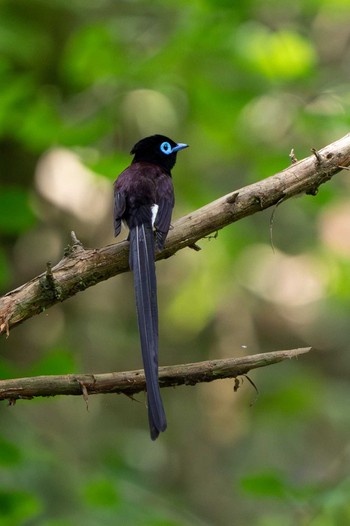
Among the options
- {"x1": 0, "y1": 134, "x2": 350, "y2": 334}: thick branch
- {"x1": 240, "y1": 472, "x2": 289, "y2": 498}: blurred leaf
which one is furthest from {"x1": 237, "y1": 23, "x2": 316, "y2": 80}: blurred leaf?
{"x1": 240, "y1": 472, "x2": 289, "y2": 498}: blurred leaf

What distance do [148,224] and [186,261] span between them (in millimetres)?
3546

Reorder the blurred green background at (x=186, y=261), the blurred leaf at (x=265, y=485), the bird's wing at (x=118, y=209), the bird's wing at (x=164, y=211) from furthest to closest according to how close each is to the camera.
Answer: the blurred green background at (x=186, y=261) → the bird's wing at (x=118, y=209) → the blurred leaf at (x=265, y=485) → the bird's wing at (x=164, y=211)

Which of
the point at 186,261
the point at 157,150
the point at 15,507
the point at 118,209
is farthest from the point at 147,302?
the point at 186,261

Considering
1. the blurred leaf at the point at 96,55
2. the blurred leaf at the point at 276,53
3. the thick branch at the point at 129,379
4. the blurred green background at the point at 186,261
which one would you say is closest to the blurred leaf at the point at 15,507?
the blurred green background at the point at 186,261

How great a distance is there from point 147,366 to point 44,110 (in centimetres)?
208

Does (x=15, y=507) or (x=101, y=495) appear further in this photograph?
(x=101, y=495)

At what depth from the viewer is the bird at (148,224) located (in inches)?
120

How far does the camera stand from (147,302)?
11.5 feet

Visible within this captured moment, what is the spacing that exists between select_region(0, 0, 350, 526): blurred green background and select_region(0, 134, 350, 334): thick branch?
1.57ft

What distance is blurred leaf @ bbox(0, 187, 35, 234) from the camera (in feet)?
13.4

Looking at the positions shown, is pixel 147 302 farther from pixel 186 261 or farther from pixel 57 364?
pixel 186 261

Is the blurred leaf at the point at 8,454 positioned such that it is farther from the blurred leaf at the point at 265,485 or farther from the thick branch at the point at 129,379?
the blurred leaf at the point at 265,485

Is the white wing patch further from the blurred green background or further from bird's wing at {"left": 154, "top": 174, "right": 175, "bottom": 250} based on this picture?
the blurred green background

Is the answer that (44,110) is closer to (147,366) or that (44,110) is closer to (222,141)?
(222,141)
